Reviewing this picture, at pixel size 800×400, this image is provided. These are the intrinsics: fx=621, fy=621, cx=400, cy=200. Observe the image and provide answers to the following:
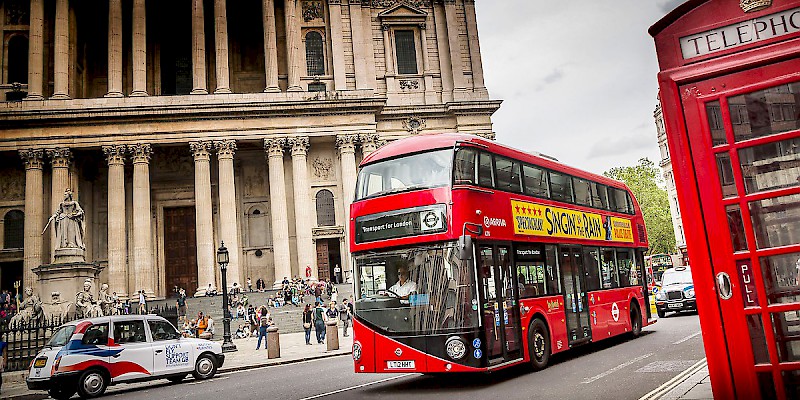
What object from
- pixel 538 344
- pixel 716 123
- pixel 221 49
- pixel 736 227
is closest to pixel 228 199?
→ pixel 221 49

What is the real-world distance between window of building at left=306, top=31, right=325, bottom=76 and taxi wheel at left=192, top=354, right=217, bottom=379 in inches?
1085

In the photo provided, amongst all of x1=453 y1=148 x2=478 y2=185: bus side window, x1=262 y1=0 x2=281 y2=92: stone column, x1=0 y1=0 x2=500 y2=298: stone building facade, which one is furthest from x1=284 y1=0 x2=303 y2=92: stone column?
x1=453 y1=148 x2=478 y2=185: bus side window

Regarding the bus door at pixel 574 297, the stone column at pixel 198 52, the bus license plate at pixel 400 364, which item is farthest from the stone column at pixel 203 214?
the bus license plate at pixel 400 364

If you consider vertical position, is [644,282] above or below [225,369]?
above

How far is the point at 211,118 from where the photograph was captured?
117 ft

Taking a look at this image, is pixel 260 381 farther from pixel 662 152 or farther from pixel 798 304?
pixel 662 152

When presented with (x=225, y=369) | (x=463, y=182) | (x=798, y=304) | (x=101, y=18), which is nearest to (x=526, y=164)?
(x=463, y=182)

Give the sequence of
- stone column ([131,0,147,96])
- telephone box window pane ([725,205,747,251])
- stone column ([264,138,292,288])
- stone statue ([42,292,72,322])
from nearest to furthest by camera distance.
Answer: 1. telephone box window pane ([725,205,747,251])
2. stone statue ([42,292,72,322])
3. stone column ([264,138,292,288])
4. stone column ([131,0,147,96])

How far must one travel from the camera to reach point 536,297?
11109 millimetres

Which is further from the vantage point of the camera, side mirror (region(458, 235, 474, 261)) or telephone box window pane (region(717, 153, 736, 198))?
side mirror (region(458, 235, 474, 261))

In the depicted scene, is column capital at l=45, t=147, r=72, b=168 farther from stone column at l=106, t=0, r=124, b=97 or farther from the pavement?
the pavement

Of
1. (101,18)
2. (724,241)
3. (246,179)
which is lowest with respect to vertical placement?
(724,241)

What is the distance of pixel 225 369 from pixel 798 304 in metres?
14.1

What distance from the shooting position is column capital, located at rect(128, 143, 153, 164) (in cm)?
3459
